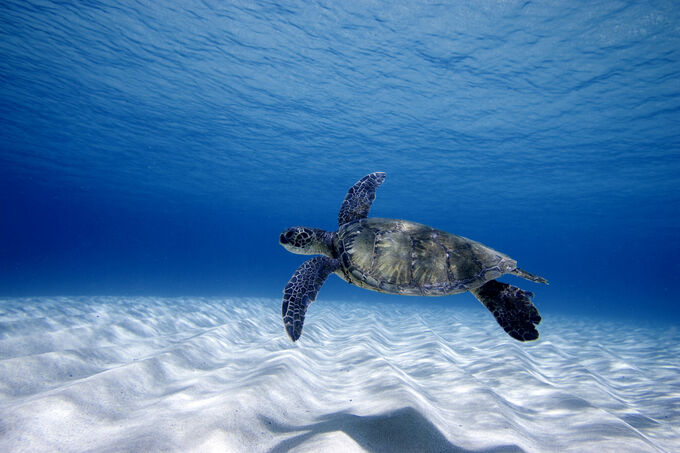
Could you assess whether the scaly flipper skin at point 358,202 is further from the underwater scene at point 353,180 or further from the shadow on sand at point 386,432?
the shadow on sand at point 386,432

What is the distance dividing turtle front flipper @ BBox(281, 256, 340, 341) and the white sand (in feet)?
2.57

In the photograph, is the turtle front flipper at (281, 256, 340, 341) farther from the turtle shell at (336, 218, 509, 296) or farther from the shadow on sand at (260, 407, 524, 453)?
the shadow on sand at (260, 407, 524, 453)

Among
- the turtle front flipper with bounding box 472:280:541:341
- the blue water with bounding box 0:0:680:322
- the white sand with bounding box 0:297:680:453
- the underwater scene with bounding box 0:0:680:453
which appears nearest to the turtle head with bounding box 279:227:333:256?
the underwater scene with bounding box 0:0:680:453

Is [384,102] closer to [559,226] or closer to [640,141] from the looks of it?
[640,141]

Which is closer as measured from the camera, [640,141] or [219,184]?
[640,141]

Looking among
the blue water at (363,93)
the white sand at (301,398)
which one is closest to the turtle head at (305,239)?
the white sand at (301,398)

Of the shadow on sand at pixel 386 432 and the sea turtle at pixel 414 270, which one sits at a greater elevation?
the sea turtle at pixel 414 270

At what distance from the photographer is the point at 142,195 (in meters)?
46.0

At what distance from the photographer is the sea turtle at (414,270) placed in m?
3.66

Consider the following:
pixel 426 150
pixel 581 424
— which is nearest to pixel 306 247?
pixel 581 424

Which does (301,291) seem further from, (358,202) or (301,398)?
(358,202)

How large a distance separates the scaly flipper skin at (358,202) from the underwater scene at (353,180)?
0.18 feet

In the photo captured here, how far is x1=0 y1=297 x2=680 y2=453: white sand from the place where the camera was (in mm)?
2568

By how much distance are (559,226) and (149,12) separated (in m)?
53.8
